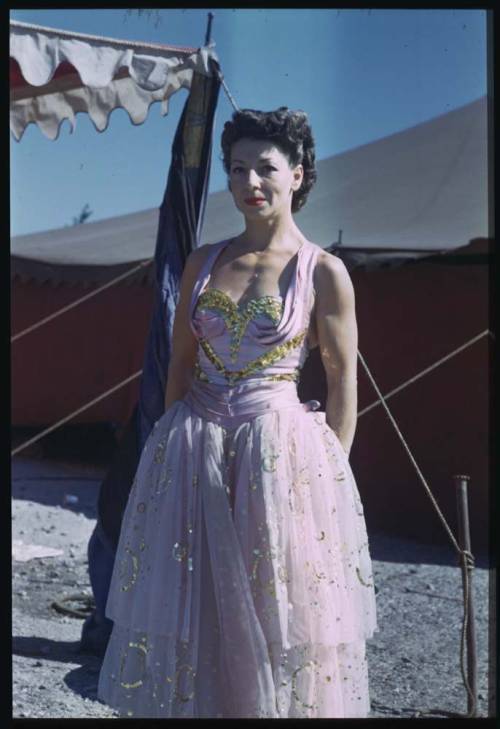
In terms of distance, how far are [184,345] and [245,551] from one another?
0.44 metres

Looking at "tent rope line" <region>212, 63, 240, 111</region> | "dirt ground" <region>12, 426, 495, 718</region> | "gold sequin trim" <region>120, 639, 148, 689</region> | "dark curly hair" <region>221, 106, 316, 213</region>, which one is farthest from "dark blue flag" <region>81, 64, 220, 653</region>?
"gold sequin trim" <region>120, 639, 148, 689</region>

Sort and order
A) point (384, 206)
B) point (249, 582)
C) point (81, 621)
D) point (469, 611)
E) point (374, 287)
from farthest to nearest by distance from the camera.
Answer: point (384, 206)
point (374, 287)
point (81, 621)
point (469, 611)
point (249, 582)

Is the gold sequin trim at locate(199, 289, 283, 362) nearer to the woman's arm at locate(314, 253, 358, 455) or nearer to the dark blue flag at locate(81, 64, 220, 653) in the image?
the woman's arm at locate(314, 253, 358, 455)

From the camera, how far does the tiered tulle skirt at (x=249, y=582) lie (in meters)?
2.00

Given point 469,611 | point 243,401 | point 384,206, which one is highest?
point 384,206

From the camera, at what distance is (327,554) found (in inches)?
80.2

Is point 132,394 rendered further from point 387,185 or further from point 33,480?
point 387,185

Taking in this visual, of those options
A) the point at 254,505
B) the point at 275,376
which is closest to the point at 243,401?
the point at 275,376

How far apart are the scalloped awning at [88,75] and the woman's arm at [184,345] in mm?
1245

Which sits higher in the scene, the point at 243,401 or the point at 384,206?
the point at 384,206

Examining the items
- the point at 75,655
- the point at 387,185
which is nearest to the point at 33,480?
the point at 387,185

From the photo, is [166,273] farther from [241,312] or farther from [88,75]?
[241,312]

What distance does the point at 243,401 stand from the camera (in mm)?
2092

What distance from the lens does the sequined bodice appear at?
2.09 m
